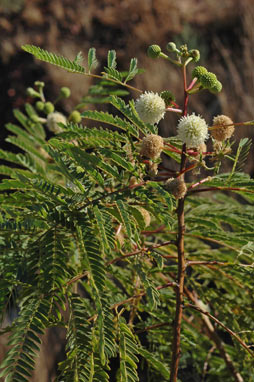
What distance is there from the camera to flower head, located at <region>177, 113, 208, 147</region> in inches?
32.8

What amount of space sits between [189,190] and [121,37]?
4171 mm

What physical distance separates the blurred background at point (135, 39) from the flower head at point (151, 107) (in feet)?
11.0

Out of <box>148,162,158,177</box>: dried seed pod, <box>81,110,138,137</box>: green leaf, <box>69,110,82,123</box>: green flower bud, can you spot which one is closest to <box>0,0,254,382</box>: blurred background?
<box>69,110,82,123</box>: green flower bud

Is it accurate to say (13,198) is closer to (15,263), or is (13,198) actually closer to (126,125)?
(15,263)

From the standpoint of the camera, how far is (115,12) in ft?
16.0

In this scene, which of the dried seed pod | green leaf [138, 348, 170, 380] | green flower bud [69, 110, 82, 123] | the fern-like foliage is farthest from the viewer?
green flower bud [69, 110, 82, 123]

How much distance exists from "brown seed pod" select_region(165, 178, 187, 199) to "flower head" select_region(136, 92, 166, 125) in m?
0.13

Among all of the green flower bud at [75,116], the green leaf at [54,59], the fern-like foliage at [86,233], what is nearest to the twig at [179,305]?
the fern-like foliage at [86,233]

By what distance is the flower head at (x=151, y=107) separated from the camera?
84cm

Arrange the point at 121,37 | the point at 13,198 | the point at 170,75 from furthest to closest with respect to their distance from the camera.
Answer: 1. the point at 121,37
2. the point at 170,75
3. the point at 13,198

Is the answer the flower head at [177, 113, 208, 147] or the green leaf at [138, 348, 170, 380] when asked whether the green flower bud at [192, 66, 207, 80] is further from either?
the green leaf at [138, 348, 170, 380]

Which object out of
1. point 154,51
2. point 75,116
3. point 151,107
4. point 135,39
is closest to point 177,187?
point 151,107

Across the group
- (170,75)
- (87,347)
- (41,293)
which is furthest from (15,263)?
(170,75)

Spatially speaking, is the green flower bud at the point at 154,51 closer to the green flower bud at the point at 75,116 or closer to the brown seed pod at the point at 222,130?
the brown seed pod at the point at 222,130
